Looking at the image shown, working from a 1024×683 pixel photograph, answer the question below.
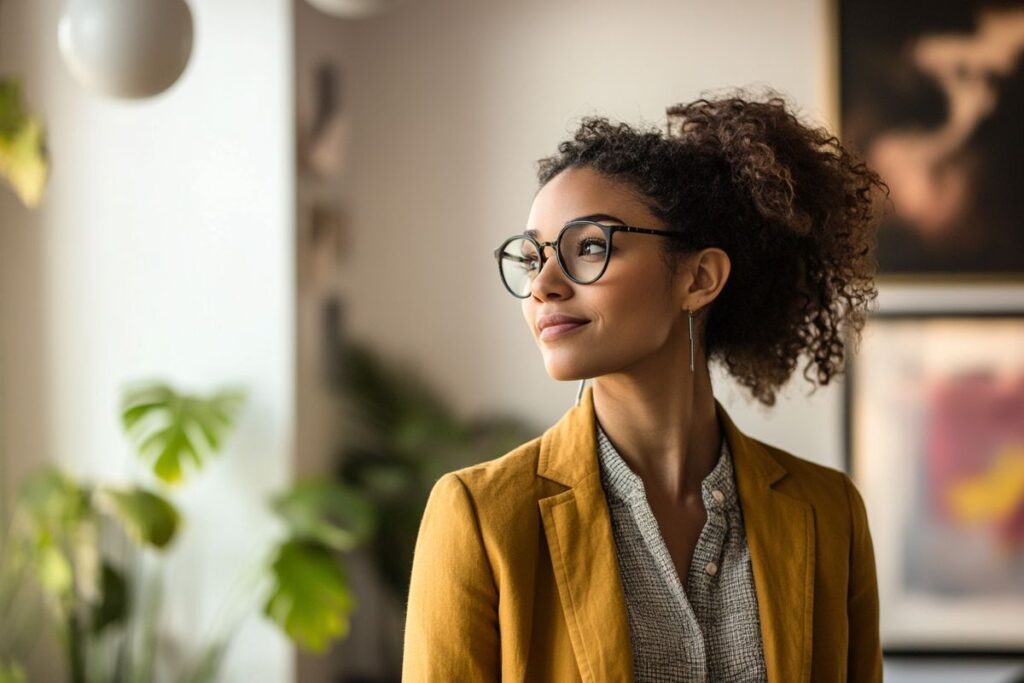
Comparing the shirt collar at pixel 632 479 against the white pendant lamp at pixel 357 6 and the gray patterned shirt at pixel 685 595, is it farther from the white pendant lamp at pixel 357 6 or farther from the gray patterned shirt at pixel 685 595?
the white pendant lamp at pixel 357 6

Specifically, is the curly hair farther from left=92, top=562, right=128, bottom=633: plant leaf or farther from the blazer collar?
left=92, top=562, right=128, bottom=633: plant leaf

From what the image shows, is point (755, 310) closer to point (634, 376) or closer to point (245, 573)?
point (634, 376)

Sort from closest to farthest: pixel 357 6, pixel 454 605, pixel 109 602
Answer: pixel 454 605 → pixel 357 6 → pixel 109 602

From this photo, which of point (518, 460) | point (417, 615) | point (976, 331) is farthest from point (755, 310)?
point (976, 331)

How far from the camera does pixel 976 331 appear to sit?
3.47 meters

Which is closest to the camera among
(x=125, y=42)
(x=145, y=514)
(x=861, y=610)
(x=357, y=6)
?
(x=861, y=610)

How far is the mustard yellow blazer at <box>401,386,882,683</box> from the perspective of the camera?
50.8 inches

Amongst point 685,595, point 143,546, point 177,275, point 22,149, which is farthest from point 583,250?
point 177,275

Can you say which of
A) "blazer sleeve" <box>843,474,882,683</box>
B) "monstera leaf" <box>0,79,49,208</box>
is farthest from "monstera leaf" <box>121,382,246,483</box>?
"blazer sleeve" <box>843,474,882,683</box>

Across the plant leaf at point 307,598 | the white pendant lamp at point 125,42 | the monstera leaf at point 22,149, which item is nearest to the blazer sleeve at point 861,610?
the white pendant lamp at point 125,42

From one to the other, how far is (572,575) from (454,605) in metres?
0.14

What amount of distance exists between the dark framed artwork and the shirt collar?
7.18 feet

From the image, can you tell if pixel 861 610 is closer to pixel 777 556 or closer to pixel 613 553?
pixel 777 556

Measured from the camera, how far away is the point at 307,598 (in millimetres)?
3133
